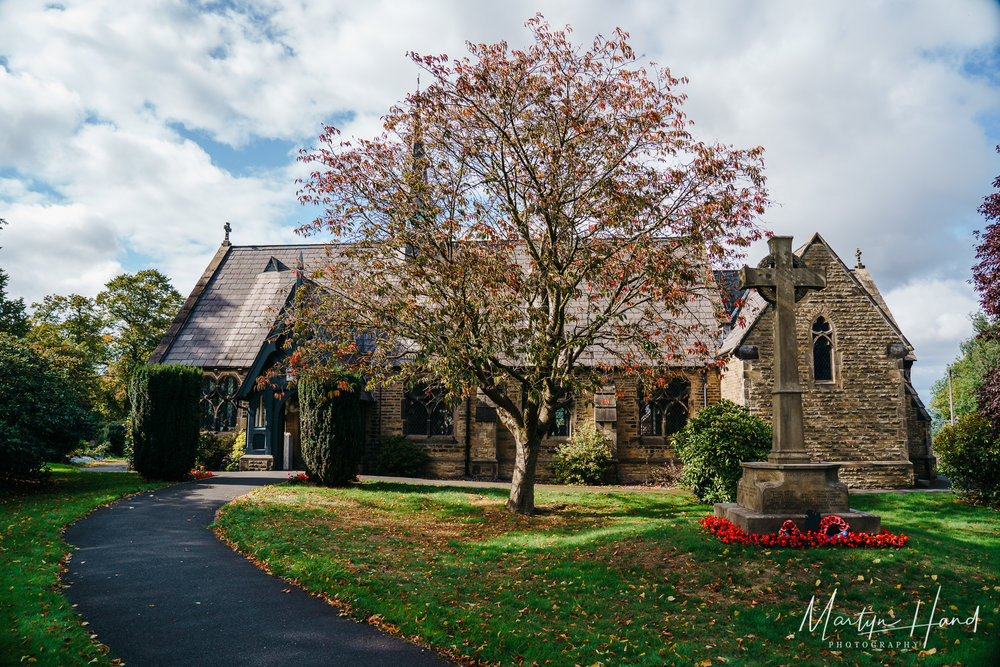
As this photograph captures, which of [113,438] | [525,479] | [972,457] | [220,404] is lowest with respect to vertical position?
[113,438]

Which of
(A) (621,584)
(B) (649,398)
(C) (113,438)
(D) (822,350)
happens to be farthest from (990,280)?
(C) (113,438)

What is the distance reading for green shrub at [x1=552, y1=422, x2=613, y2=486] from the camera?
67.6 feet

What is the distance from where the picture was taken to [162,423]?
17109 millimetres

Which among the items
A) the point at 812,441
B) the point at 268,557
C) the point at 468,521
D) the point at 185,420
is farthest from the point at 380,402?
the point at 812,441

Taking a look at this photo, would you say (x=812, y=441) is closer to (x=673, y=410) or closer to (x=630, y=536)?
(x=673, y=410)

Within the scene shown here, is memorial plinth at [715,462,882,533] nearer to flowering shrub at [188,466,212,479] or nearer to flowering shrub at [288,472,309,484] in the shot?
flowering shrub at [288,472,309,484]

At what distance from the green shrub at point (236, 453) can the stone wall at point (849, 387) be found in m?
18.3

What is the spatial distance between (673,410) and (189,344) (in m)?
20.0

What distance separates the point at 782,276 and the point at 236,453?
1965cm

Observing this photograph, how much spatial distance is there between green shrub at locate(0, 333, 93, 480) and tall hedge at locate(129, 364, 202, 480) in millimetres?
1693

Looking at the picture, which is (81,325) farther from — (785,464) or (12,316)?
(785,464)

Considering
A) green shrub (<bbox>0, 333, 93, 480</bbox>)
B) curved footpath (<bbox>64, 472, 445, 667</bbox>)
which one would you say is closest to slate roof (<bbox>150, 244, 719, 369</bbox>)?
green shrub (<bbox>0, 333, 93, 480</bbox>)

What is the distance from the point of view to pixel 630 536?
33.9ft

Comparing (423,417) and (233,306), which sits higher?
(233,306)
